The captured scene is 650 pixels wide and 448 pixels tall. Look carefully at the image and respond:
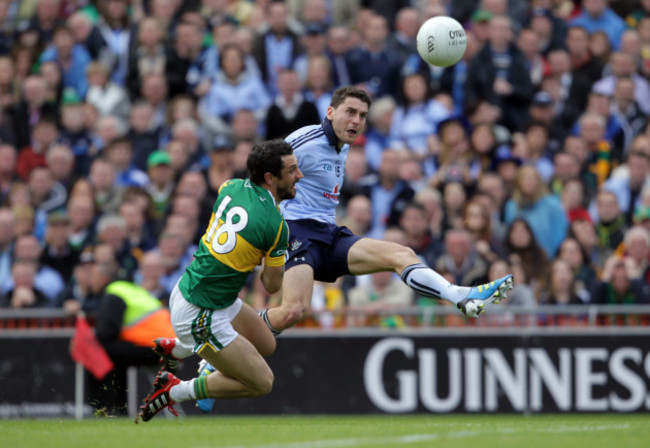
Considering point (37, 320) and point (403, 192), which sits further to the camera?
point (403, 192)

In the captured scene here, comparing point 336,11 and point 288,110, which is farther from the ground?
point 336,11

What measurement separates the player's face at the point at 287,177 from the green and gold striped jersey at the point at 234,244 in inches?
5.1

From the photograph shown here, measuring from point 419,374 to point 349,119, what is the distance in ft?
14.5

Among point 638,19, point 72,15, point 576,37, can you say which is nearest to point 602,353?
point 576,37

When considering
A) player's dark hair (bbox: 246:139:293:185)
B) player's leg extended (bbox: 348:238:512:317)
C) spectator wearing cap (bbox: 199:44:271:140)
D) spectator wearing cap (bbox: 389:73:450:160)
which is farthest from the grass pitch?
spectator wearing cap (bbox: 199:44:271:140)

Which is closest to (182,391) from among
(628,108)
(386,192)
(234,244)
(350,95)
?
(234,244)

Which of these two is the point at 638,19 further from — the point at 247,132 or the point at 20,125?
the point at 20,125

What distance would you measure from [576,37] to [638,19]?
176 centimetres

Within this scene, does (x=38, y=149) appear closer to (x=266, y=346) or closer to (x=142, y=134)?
(x=142, y=134)

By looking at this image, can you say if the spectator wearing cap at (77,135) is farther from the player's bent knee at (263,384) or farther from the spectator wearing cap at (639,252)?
the player's bent knee at (263,384)

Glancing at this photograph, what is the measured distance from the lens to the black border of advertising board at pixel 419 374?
1395cm

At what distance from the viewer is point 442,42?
1106 centimetres

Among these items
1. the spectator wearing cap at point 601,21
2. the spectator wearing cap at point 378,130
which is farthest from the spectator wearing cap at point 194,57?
the spectator wearing cap at point 601,21

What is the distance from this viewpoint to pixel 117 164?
1598cm
